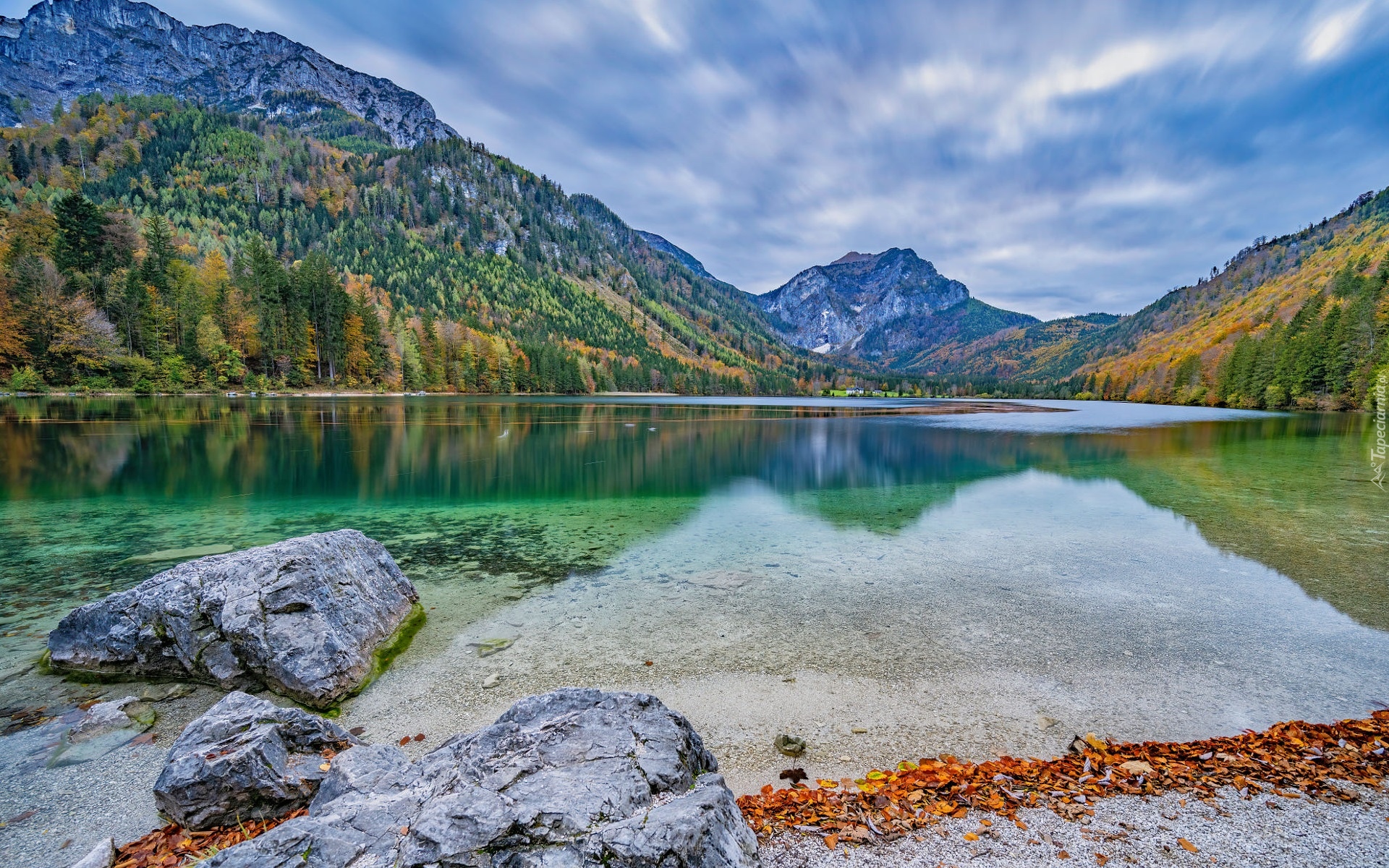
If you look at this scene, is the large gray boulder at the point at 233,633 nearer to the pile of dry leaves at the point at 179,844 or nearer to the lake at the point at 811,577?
the lake at the point at 811,577

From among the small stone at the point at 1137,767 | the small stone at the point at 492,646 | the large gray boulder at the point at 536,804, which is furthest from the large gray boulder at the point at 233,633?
the small stone at the point at 1137,767

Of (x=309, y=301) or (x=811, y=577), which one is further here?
(x=309, y=301)

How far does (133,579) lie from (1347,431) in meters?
73.3

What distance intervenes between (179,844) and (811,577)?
29.9ft

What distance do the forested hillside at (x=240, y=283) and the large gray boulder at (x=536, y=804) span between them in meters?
83.9

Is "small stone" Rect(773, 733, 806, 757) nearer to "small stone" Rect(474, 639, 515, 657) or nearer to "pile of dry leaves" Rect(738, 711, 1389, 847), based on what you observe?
"pile of dry leaves" Rect(738, 711, 1389, 847)

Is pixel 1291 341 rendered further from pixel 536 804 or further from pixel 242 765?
pixel 242 765

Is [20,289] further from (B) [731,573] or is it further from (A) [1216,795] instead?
(A) [1216,795]

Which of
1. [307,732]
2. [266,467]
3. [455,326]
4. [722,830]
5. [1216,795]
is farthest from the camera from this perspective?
[455,326]

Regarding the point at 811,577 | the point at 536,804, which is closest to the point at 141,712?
the point at 536,804

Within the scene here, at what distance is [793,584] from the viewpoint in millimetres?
10180

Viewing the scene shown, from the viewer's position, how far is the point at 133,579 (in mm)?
9641

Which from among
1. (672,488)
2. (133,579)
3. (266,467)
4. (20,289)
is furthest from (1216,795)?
(20,289)

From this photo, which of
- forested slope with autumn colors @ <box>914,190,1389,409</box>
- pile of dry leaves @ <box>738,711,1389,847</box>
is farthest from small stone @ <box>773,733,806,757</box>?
forested slope with autumn colors @ <box>914,190,1389,409</box>
